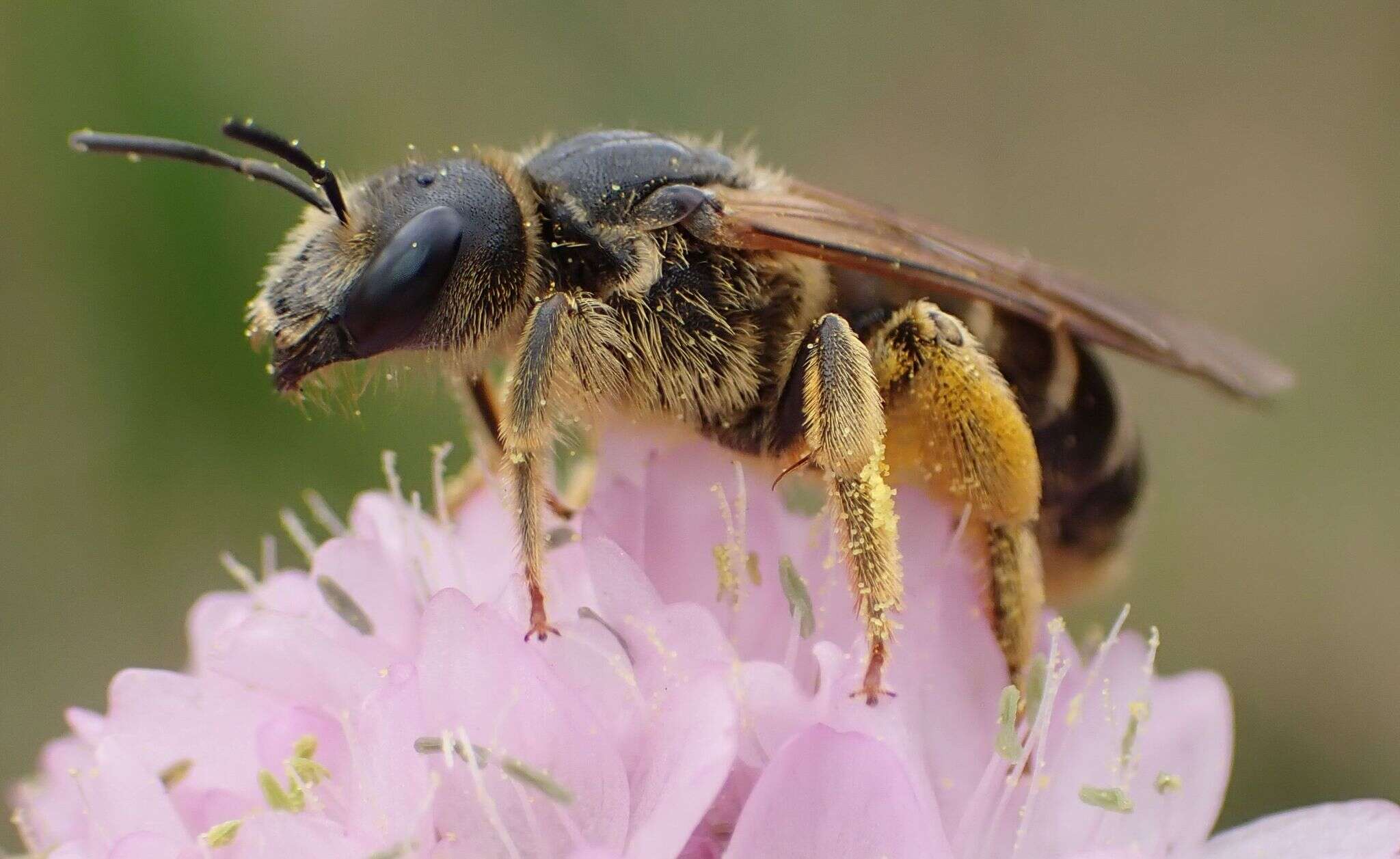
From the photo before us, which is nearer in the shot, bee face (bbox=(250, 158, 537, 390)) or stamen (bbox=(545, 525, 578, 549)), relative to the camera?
bee face (bbox=(250, 158, 537, 390))

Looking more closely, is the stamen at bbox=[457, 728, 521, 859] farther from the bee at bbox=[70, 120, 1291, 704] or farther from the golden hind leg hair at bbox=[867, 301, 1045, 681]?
the golden hind leg hair at bbox=[867, 301, 1045, 681]

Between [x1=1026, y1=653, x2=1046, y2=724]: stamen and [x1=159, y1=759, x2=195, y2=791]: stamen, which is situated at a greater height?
[x1=1026, y1=653, x2=1046, y2=724]: stamen

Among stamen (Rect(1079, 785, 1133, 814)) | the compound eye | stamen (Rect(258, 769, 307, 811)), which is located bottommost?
stamen (Rect(258, 769, 307, 811))

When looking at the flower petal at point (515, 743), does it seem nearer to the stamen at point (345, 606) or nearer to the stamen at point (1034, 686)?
the stamen at point (345, 606)

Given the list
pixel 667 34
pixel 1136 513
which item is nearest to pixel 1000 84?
pixel 667 34

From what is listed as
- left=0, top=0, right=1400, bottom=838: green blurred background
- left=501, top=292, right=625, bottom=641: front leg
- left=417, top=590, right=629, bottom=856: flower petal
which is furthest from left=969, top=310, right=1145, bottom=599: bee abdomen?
left=0, top=0, right=1400, bottom=838: green blurred background

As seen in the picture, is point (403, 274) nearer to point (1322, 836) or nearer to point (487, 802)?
point (487, 802)

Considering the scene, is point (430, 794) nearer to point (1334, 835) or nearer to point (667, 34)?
point (1334, 835)
